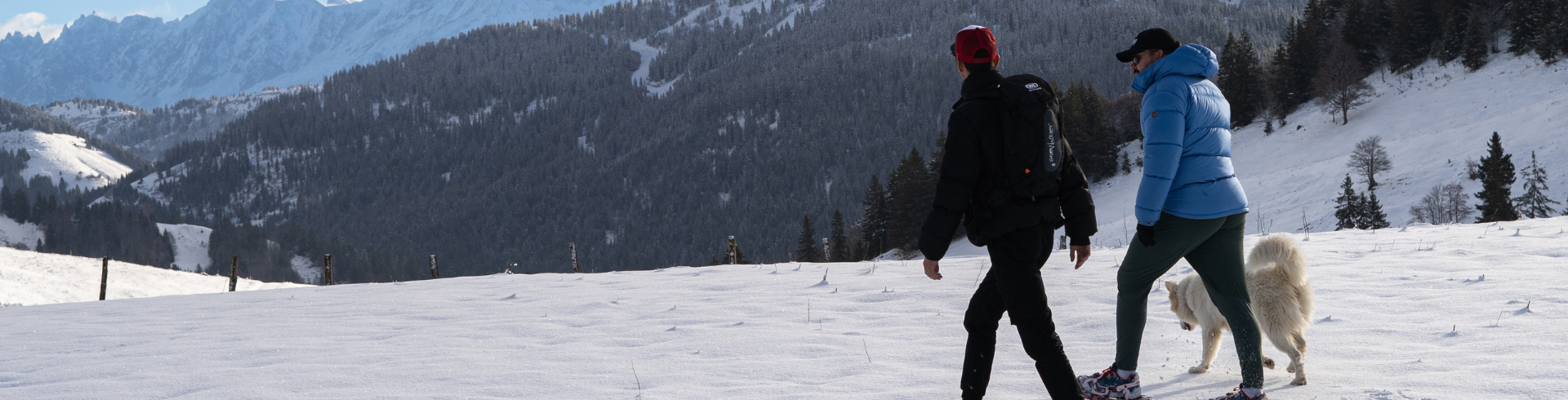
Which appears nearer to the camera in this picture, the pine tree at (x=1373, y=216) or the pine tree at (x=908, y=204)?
the pine tree at (x=1373, y=216)

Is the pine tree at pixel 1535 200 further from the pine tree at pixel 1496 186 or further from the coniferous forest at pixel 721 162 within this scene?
the coniferous forest at pixel 721 162

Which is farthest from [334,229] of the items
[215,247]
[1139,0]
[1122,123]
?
[1139,0]

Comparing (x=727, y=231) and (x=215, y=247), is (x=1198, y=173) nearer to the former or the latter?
(x=727, y=231)

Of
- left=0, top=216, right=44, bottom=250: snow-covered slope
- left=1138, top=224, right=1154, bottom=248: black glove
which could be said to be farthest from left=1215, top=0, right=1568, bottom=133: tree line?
left=0, top=216, right=44, bottom=250: snow-covered slope

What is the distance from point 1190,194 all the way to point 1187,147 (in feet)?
0.71

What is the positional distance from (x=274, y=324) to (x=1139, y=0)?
174 m

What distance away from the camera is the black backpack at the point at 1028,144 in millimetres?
3115

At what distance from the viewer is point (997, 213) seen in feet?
10.4

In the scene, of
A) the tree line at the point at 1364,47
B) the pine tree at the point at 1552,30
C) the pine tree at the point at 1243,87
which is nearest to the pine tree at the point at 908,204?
the tree line at the point at 1364,47

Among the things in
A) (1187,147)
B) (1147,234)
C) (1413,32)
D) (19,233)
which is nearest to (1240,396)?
(1147,234)

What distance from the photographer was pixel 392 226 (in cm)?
16350

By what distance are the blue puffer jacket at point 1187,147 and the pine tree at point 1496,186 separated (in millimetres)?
32761

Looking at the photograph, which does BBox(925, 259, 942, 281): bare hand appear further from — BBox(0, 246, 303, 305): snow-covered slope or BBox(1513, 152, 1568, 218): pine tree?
BBox(1513, 152, 1568, 218): pine tree

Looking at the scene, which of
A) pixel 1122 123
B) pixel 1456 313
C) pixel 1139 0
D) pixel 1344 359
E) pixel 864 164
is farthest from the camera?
pixel 1139 0
